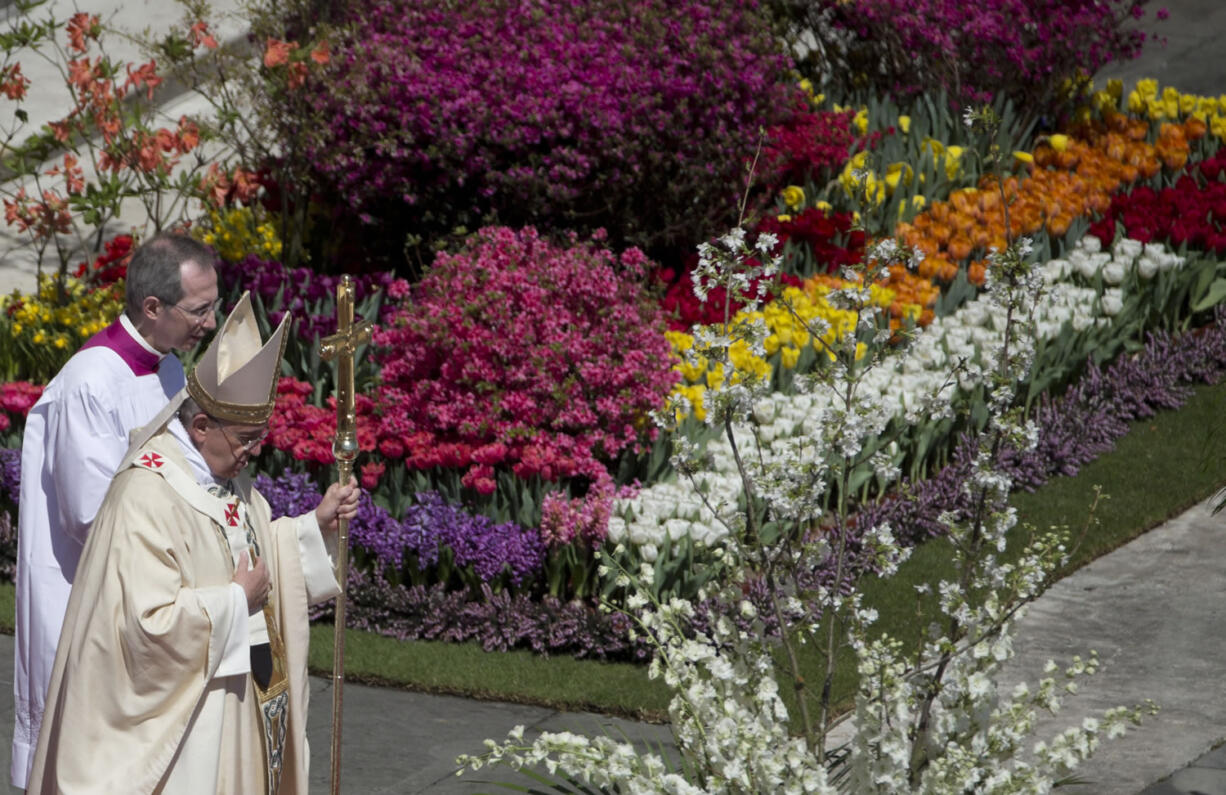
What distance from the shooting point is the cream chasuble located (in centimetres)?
378

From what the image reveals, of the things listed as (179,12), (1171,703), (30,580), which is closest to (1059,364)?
(1171,703)

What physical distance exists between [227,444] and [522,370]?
3.29 meters

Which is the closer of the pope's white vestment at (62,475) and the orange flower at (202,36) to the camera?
the pope's white vestment at (62,475)

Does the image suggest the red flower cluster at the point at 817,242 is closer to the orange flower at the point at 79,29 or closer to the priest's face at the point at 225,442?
the orange flower at the point at 79,29

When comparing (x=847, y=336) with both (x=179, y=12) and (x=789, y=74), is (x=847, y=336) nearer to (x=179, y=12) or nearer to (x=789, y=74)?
(x=789, y=74)

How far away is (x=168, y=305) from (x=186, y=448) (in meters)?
0.76

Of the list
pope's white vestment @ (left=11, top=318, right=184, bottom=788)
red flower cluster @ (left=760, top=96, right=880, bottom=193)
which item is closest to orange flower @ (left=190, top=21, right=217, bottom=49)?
red flower cluster @ (left=760, top=96, right=880, bottom=193)

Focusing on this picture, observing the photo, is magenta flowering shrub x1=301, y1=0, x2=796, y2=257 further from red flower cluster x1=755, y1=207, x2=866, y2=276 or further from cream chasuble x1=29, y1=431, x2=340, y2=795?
cream chasuble x1=29, y1=431, x2=340, y2=795

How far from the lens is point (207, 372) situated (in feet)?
12.5

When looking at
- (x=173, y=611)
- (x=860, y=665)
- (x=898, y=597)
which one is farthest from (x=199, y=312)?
(x=898, y=597)

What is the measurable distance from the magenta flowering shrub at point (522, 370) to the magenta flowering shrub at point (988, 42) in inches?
171

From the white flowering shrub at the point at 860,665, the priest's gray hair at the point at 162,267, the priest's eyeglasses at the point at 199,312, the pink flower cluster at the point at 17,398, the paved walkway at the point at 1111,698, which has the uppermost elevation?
the priest's gray hair at the point at 162,267

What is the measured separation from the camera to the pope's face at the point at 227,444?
12.8 feet

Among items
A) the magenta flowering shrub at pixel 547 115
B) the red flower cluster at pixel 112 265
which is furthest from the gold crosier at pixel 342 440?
the red flower cluster at pixel 112 265
